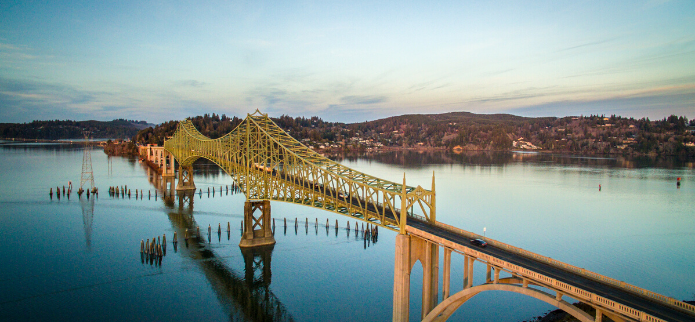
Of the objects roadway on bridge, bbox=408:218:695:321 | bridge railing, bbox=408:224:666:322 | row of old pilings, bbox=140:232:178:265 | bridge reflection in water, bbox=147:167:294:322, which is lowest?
bridge reflection in water, bbox=147:167:294:322

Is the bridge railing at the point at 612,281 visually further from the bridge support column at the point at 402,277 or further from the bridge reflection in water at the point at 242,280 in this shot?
the bridge reflection in water at the point at 242,280

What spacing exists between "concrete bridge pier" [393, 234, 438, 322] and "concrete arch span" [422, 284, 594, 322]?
0.82 meters

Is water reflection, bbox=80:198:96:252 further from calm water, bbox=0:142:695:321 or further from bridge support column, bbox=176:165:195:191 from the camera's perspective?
bridge support column, bbox=176:165:195:191

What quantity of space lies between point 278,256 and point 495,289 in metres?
26.0

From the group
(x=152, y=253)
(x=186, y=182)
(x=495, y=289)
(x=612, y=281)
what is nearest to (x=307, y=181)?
(x=152, y=253)

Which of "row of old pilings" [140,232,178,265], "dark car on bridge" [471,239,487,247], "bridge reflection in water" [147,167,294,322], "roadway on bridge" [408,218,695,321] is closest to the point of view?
"roadway on bridge" [408,218,695,321]

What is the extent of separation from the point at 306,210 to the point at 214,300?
35.9m

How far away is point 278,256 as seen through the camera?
131 feet

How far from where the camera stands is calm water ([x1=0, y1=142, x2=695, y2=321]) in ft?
96.3

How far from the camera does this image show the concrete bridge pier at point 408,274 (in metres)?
23.4

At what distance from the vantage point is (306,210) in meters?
65.9

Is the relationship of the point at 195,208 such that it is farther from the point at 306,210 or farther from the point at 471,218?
the point at 471,218

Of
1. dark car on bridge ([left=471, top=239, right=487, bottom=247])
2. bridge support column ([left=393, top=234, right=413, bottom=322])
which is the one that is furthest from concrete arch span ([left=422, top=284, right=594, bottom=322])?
dark car on bridge ([left=471, top=239, right=487, bottom=247])

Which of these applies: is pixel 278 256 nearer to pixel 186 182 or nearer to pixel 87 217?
pixel 87 217
